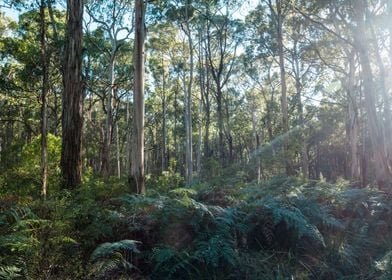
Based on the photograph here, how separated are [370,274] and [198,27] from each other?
24771mm

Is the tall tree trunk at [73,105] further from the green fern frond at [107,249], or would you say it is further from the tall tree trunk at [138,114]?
the green fern frond at [107,249]

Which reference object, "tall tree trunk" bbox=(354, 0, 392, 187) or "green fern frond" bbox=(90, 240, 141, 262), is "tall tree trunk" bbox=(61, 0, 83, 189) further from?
"tall tree trunk" bbox=(354, 0, 392, 187)

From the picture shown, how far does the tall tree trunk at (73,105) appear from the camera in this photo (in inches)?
333

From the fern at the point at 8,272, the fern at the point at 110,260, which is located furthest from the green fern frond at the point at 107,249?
the fern at the point at 8,272

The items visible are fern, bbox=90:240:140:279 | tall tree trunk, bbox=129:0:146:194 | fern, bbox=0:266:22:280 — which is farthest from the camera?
tall tree trunk, bbox=129:0:146:194

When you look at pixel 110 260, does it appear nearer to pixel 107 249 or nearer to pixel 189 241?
pixel 107 249

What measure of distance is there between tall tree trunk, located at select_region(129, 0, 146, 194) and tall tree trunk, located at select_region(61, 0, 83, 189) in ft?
4.50

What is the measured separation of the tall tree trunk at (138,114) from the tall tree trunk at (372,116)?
567 centimetres

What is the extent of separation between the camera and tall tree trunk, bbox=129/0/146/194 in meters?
9.48

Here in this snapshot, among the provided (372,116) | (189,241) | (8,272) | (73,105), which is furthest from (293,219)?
(372,116)

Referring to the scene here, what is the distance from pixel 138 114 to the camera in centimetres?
993

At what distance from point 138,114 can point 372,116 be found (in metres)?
6.34

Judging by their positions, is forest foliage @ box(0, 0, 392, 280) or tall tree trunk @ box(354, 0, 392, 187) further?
tall tree trunk @ box(354, 0, 392, 187)

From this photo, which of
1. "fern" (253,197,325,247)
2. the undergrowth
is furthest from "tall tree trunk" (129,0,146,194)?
"fern" (253,197,325,247)
